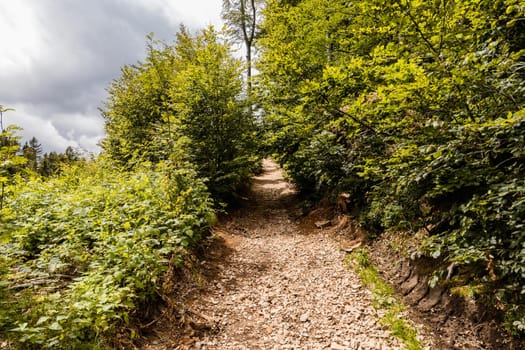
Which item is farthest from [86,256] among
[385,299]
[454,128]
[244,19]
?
[244,19]

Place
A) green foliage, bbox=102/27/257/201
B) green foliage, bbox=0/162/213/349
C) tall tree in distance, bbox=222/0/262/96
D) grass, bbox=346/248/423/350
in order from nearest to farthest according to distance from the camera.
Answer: green foliage, bbox=0/162/213/349
grass, bbox=346/248/423/350
green foliage, bbox=102/27/257/201
tall tree in distance, bbox=222/0/262/96

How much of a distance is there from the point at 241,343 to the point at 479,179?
395cm

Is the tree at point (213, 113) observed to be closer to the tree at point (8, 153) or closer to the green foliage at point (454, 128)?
the green foliage at point (454, 128)

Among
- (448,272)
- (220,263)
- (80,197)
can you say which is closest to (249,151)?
(220,263)

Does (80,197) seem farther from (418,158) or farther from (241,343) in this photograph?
(418,158)

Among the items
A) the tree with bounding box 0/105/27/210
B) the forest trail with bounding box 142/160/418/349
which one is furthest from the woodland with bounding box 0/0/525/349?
the forest trail with bounding box 142/160/418/349

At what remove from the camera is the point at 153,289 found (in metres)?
3.65

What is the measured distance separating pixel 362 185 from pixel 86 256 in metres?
6.50

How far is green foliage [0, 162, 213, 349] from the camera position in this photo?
8.15 ft

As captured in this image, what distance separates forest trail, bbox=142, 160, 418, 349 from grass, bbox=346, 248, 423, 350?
123 mm

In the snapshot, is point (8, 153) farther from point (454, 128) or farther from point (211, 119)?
point (211, 119)

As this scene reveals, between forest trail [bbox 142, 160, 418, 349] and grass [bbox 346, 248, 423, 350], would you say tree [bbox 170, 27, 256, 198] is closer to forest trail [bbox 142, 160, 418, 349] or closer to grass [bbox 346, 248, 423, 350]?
forest trail [bbox 142, 160, 418, 349]

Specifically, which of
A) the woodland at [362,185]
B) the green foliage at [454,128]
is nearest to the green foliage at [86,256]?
the woodland at [362,185]

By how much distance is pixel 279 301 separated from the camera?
15.0 feet
